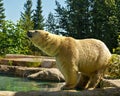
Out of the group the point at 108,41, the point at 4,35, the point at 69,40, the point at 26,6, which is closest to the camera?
the point at 69,40

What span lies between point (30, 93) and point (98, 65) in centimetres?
129

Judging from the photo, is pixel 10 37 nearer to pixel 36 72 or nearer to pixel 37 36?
pixel 36 72

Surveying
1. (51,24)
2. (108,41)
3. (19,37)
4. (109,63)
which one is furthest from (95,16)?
(109,63)

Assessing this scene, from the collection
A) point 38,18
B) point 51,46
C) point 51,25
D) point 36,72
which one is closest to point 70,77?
point 51,46

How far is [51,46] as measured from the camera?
5164mm

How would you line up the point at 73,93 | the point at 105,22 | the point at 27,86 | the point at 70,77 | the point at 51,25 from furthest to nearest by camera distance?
the point at 51,25 < the point at 105,22 < the point at 27,86 < the point at 70,77 < the point at 73,93

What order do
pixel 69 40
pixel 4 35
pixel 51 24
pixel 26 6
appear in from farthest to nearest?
pixel 26 6 → pixel 51 24 → pixel 4 35 → pixel 69 40

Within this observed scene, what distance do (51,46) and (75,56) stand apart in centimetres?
41

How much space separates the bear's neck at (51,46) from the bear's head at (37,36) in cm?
5

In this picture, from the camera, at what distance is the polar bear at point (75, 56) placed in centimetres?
514

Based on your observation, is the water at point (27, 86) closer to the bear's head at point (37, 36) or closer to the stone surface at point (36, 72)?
the stone surface at point (36, 72)

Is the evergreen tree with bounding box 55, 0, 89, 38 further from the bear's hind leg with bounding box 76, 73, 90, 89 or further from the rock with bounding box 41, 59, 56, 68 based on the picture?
the bear's hind leg with bounding box 76, 73, 90, 89

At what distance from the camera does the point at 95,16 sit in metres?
29.1

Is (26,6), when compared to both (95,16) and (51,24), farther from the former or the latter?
(95,16)
